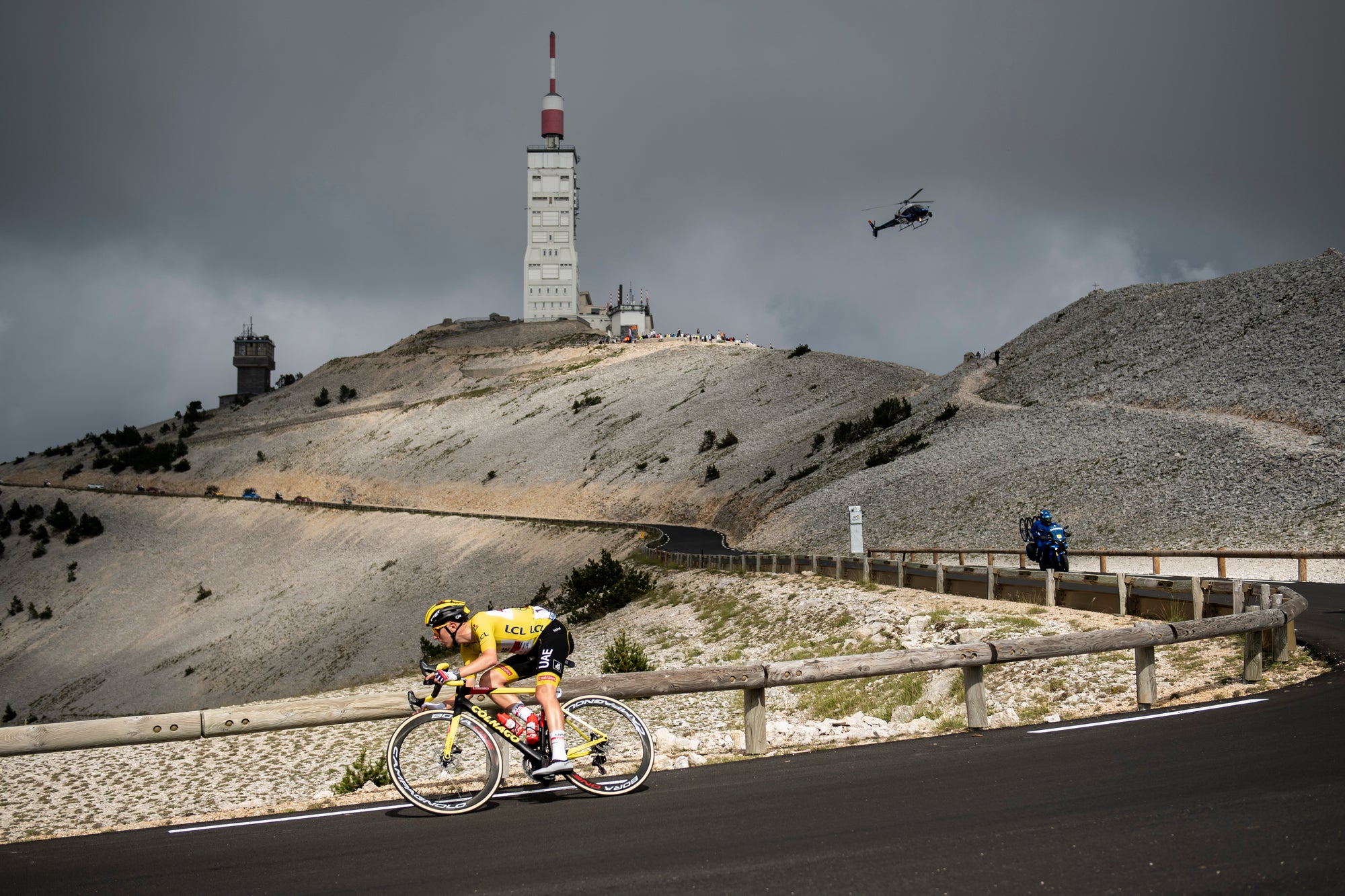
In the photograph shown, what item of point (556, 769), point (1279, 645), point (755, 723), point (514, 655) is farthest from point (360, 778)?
point (1279, 645)

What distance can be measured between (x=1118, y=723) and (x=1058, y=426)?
4493cm

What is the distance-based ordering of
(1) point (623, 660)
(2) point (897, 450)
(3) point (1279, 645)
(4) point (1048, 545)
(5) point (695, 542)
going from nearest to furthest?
(3) point (1279, 645) < (4) point (1048, 545) < (1) point (623, 660) < (5) point (695, 542) < (2) point (897, 450)

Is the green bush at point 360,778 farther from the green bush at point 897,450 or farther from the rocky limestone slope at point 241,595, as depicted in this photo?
the green bush at point 897,450

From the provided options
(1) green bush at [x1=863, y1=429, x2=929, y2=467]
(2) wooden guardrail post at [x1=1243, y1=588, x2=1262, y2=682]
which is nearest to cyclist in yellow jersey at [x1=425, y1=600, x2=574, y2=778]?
(2) wooden guardrail post at [x1=1243, y1=588, x2=1262, y2=682]

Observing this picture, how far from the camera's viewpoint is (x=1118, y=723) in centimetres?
1044

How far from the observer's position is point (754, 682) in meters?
10.7

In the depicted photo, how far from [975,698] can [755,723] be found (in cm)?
236

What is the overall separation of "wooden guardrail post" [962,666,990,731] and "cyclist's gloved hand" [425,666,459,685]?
534 centimetres

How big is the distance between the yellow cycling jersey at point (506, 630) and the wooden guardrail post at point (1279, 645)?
30.1ft

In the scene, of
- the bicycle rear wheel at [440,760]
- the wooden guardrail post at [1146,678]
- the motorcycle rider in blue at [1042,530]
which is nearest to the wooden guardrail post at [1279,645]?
the wooden guardrail post at [1146,678]

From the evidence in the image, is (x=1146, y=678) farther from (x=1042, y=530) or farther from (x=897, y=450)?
(x=897, y=450)

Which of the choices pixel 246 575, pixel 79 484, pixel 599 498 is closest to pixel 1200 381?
pixel 599 498

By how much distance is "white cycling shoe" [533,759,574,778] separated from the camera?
8.76m

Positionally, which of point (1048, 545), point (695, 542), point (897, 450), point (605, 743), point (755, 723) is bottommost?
point (755, 723)
